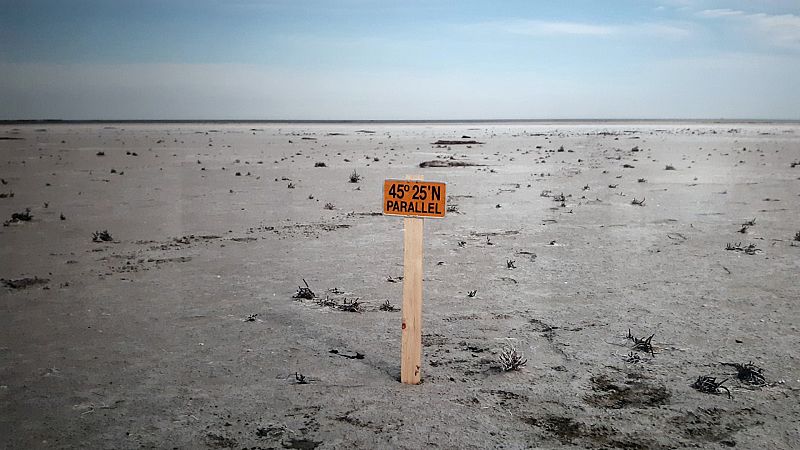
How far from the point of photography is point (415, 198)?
15.3ft

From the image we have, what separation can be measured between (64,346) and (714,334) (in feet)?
22.1

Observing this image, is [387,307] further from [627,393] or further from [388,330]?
[627,393]

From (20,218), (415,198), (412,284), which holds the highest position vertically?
(415,198)

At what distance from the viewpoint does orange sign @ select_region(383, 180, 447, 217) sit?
4.60 meters

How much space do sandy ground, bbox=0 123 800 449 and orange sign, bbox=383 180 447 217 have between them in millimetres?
1538

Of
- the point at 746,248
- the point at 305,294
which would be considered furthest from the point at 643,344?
the point at 746,248

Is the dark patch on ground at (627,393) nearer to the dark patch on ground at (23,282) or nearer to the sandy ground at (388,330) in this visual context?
the sandy ground at (388,330)

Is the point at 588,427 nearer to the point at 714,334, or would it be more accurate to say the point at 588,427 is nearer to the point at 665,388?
the point at 665,388

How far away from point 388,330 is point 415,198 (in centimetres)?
231

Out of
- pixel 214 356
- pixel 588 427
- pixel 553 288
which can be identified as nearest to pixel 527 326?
pixel 553 288

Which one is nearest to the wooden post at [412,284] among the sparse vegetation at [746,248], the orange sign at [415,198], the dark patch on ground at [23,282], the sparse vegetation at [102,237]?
the orange sign at [415,198]

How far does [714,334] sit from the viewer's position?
622cm

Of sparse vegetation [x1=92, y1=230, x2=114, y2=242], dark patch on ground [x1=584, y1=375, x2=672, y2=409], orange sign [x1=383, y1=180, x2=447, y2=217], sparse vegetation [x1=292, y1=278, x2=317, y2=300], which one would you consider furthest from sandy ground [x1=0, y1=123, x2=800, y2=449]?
orange sign [x1=383, y1=180, x2=447, y2=217]

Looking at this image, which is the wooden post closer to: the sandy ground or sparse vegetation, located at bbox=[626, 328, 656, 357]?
the sandy ground
